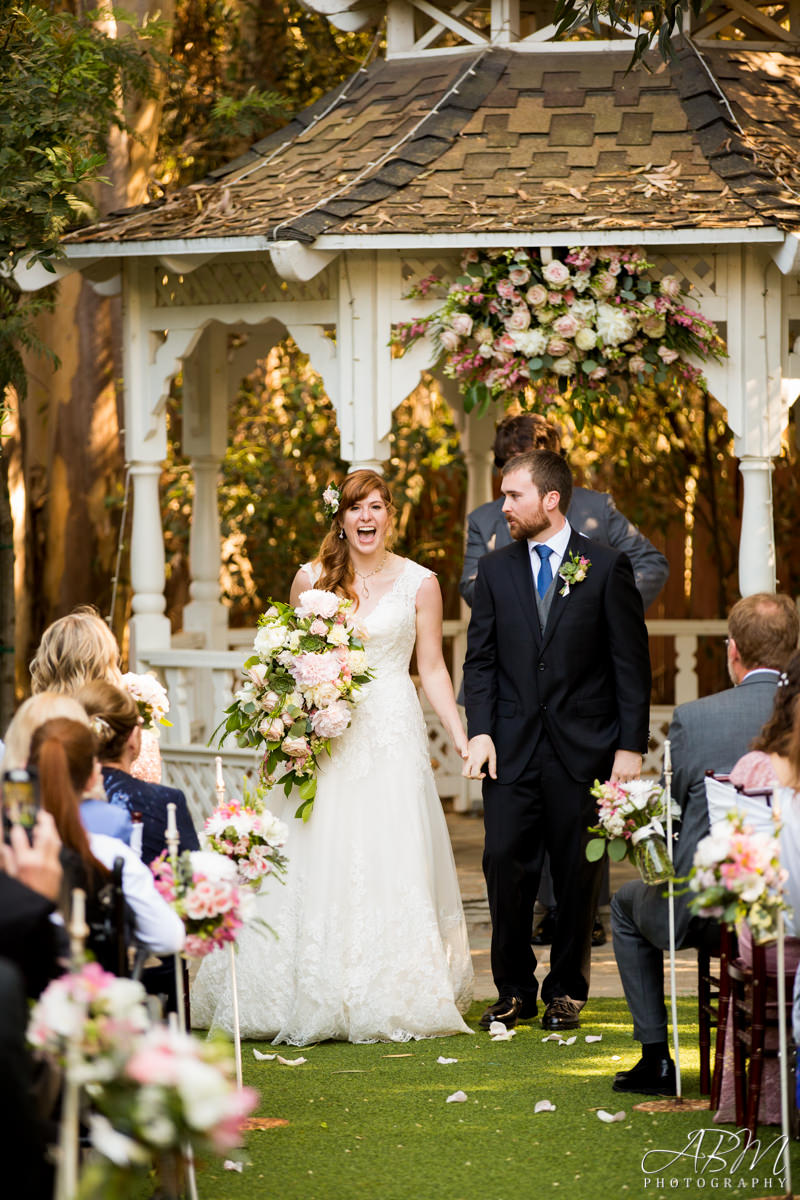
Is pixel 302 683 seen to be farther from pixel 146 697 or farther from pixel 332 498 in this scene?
pixel 332 498

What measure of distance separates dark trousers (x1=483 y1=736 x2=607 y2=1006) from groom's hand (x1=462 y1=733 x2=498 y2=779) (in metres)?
0.07

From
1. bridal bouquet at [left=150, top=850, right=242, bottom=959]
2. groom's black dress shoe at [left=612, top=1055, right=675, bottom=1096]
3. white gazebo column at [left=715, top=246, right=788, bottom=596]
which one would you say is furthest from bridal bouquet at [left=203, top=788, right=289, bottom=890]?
white gazebo column at [left=715, top=246, right=788, bottom=596]

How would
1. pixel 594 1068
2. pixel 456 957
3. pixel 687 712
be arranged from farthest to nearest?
1. pixel 456 957
2. pixel 594 1068
3. pixel 687 712

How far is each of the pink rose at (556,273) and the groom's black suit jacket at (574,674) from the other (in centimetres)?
184

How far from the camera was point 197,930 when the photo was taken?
4031mm

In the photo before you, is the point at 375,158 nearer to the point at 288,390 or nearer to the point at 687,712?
the point at 687,712

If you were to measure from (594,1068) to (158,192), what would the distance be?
9548mm

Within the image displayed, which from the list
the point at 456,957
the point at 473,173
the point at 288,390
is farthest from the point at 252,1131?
the point at 288,390

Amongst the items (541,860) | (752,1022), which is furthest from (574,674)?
(752,1022)

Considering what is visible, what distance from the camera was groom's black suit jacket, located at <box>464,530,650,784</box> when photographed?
5824 millimetres

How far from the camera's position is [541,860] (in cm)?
595

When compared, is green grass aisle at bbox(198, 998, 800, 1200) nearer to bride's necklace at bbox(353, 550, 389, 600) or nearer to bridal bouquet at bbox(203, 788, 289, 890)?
bridal bouquet at bbox(203, 788, 289, 890)

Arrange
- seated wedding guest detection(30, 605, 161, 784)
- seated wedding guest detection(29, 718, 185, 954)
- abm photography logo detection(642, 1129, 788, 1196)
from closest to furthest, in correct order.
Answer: seated wedding guest detection(29, 718, 185, 954)
abm photography logo detection(642, 1129, 788, 1196)
seated wedding guest detection(30, 605, 161, 784)

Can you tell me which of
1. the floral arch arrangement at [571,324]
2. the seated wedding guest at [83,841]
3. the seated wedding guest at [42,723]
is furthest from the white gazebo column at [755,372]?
the seated wedding guest at [83,841]
